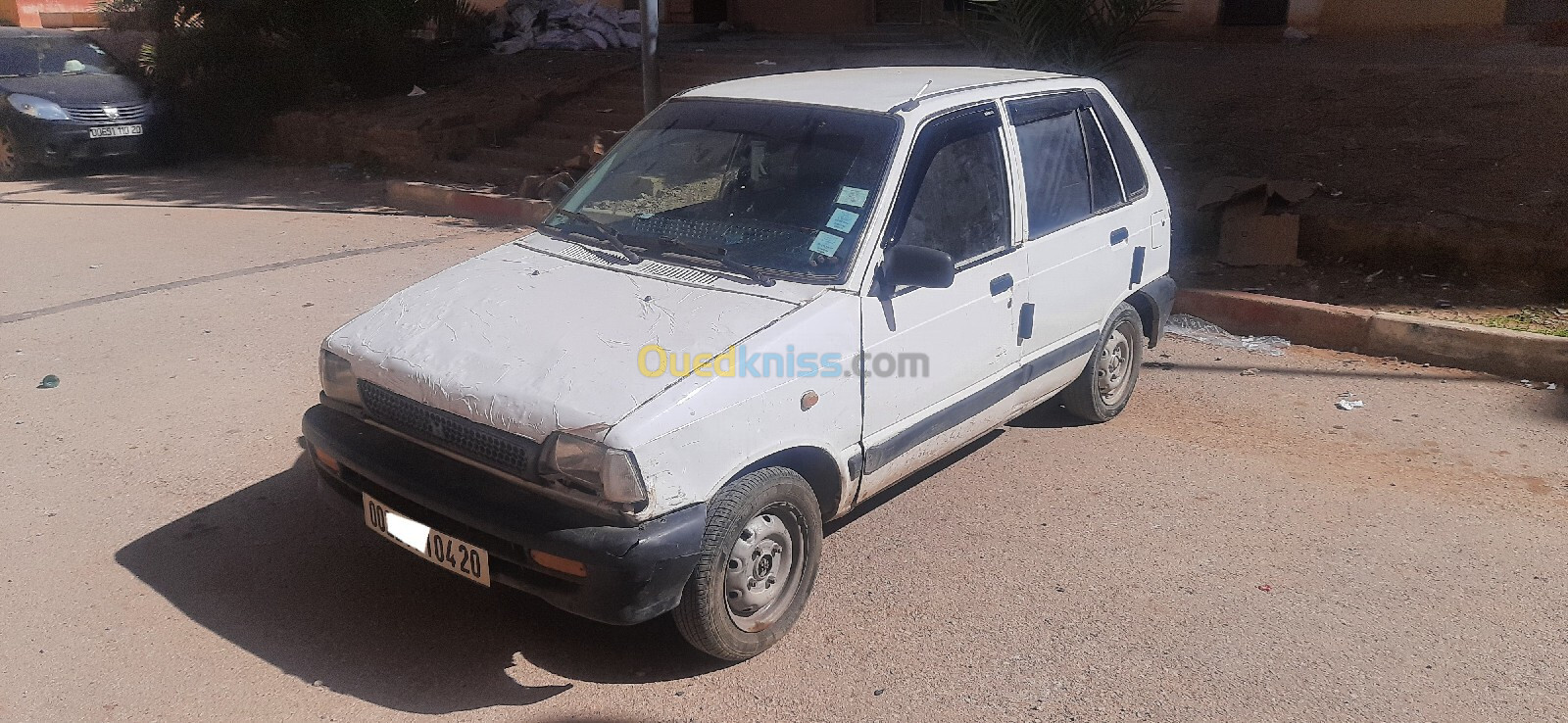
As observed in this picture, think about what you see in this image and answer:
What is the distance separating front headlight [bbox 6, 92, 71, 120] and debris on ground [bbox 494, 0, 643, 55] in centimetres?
559

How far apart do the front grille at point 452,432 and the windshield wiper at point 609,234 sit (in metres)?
0.94

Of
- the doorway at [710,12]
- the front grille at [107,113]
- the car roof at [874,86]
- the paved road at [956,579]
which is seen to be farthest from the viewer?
the doorway at [710,12]

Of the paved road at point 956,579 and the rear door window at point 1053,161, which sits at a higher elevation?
the rear door window at point 1053,161

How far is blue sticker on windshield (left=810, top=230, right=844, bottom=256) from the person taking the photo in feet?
12.3

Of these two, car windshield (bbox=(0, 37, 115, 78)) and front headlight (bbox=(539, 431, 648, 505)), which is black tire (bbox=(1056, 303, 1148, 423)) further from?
car windshield (bbox=(0, 37, 115, 78))

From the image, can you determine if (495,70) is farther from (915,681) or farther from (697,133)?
(915,681)

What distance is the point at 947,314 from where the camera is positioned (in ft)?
13.1

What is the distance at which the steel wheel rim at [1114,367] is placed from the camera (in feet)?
17.5

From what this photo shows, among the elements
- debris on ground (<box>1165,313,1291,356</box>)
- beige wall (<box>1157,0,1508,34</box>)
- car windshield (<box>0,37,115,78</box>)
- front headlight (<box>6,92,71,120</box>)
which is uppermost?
beige wall (<box>1157,0,1508,34</box>)

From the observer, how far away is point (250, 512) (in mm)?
4488

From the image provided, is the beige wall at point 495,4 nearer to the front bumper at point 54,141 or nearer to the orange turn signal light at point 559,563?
the front bumper at point 54,141

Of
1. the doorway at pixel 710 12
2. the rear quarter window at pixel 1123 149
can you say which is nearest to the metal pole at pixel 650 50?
the rear quarter window at pixel 1123 149

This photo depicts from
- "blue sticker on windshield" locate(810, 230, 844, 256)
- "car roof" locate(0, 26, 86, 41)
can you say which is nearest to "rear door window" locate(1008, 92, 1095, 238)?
"blue sticker on windshield" locate(810, 230, 844, 256)

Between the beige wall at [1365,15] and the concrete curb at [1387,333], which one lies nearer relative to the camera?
the concrete curb at [1387,333]
